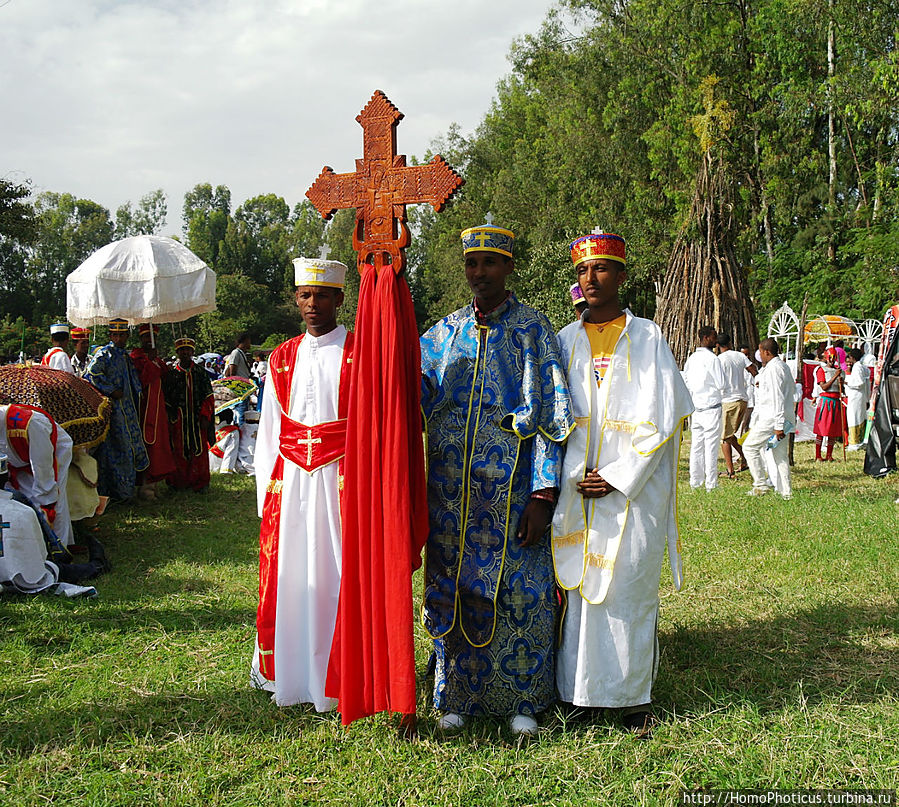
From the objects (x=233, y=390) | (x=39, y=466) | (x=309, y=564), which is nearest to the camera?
(x=309, y=564)

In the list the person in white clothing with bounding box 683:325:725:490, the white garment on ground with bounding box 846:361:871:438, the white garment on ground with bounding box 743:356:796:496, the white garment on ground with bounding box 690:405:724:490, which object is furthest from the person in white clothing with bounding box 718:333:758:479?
the white garment on ground with bounding box 846:361:871:438

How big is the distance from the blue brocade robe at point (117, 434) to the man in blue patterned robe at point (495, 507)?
5.75 metres

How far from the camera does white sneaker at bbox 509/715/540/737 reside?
3.44 m

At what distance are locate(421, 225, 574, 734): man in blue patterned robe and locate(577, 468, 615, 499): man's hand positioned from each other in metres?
0.14

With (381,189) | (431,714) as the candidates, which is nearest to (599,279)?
(381,189)

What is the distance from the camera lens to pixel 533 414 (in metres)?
3.50

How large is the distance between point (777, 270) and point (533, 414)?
77.0ft

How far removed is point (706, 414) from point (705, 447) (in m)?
0.43

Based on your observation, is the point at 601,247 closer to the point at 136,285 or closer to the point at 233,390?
the point at 136,285

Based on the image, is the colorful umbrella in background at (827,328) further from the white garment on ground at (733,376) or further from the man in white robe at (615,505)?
the man in white robe at (615,505)

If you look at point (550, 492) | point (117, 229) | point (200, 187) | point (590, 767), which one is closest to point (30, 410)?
point (550, 492)

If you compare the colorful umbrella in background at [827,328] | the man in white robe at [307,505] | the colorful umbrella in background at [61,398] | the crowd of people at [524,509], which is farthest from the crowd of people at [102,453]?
the colorful umbrella in background at [827,328]

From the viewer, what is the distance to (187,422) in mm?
9500

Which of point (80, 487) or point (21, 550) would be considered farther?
point (80, 487)
